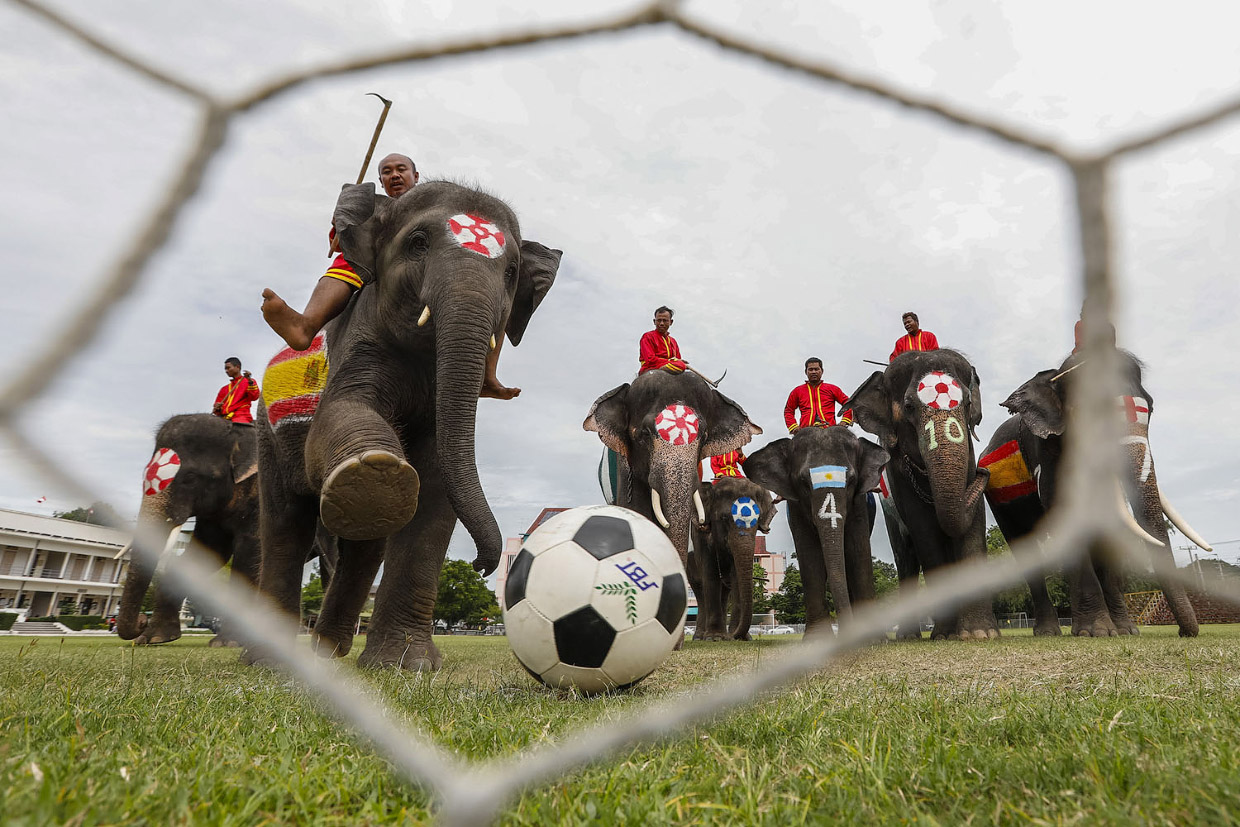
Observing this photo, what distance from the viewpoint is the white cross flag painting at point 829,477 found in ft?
27.4

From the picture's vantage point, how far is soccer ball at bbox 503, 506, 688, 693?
307cm

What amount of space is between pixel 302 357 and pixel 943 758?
14.0ft

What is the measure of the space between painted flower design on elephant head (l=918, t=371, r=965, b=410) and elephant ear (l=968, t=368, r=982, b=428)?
10.5 inches

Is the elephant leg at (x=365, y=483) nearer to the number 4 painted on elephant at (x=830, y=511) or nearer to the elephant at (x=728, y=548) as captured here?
the number 4 painted on elephant at (x=830, y=511)

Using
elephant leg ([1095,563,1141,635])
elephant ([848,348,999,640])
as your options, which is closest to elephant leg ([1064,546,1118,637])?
elephant leg ([1095,563,1141,635])

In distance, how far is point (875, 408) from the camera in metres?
9.33

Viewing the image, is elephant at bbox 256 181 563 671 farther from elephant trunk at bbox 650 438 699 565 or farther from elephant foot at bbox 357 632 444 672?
elephant trunk at bbox 650 438 699 565

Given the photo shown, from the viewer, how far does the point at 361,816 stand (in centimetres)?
121

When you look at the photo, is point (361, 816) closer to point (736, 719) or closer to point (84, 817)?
point (84, 817)

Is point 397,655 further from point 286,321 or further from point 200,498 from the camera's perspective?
point 200,498

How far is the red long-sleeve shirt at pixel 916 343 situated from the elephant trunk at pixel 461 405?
21.5 feet

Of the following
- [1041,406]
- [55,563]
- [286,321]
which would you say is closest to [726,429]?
[1041,406]

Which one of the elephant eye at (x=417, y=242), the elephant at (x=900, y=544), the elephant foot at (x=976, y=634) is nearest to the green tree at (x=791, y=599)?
the elephant at (x=900, y=544)

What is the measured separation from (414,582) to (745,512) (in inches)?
273
